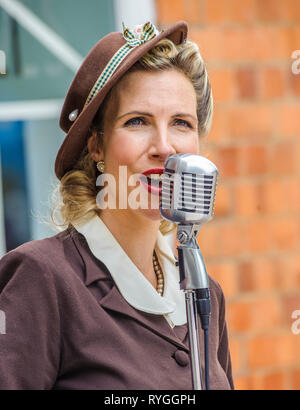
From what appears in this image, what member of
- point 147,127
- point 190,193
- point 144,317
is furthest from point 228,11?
point 190,193

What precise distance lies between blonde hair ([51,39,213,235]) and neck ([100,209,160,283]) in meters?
0.06

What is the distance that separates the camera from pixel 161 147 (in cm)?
178

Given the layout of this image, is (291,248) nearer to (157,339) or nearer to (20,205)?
(20,205)

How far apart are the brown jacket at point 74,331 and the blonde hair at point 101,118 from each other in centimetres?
15

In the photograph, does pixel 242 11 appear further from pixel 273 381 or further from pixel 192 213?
pixel 192 213

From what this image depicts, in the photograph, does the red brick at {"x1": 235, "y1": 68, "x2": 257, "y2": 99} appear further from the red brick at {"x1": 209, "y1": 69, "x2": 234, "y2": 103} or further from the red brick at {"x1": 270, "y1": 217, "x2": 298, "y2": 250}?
the red brick at {"x1": 270, "y1": 217, "x2": 298, "y2": 250}

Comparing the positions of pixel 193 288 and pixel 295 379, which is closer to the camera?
pixel 193 288

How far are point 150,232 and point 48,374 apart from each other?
499 millimetres

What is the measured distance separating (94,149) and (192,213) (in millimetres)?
586

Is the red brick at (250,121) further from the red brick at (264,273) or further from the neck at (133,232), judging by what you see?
the neck at (133,232)

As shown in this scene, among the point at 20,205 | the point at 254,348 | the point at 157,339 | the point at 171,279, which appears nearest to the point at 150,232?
the point at 171,279

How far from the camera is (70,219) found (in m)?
1.98

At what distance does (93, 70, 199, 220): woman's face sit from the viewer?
5.90ft
